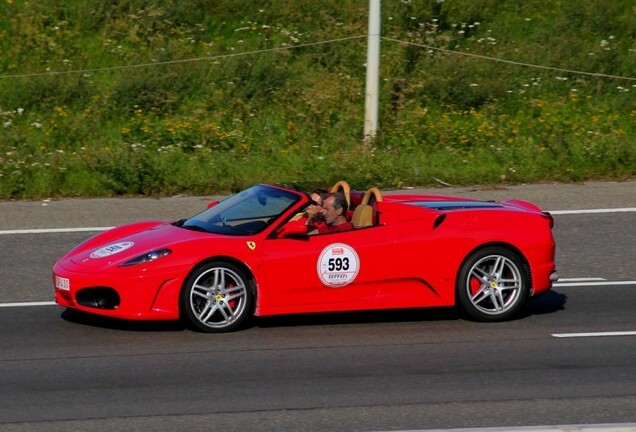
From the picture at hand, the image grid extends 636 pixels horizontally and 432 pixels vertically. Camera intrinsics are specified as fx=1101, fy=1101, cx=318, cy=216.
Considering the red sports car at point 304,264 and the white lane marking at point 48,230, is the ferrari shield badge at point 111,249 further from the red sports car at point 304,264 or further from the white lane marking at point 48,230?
the white lane marking at point 48,230

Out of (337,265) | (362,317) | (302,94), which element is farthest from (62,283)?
(302,94)

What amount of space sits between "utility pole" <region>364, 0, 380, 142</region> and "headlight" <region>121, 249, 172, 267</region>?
8.63m

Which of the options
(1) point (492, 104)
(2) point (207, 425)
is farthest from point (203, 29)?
(2) point (207, 425)

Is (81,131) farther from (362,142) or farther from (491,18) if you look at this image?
(491,18)

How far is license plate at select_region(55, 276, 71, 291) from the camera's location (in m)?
8.77

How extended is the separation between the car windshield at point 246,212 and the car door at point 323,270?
38cm

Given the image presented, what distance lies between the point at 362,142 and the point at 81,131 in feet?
15.3

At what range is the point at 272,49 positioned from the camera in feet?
66.9

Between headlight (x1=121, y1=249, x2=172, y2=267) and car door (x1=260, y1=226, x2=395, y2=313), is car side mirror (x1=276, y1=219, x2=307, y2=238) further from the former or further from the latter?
headlight (x1=121, y1=249, x2=172, y2=267)

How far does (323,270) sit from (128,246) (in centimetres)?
164

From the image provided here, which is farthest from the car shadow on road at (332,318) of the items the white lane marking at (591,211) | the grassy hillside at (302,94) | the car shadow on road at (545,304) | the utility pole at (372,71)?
the utility pole at (372,71)

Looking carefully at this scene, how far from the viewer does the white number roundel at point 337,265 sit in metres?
8.87

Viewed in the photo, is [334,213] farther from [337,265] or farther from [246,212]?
[246,212]

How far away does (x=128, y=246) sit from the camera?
9102mm
